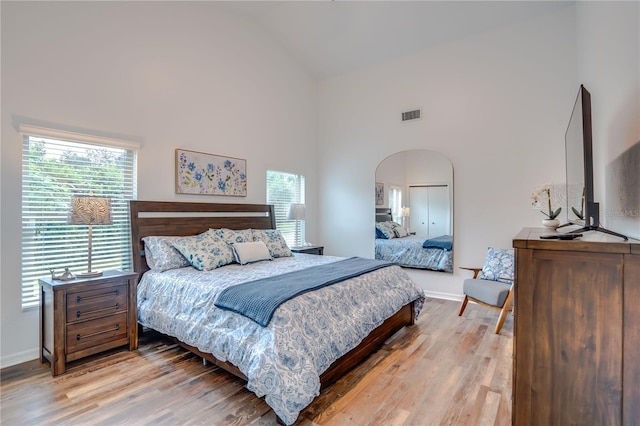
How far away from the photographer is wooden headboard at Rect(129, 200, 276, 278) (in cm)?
327

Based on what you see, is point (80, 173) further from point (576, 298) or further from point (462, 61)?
point (462, 61)

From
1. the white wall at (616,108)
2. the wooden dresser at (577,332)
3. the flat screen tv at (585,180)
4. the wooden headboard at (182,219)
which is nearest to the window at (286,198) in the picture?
the wooden headboard at (182,219)

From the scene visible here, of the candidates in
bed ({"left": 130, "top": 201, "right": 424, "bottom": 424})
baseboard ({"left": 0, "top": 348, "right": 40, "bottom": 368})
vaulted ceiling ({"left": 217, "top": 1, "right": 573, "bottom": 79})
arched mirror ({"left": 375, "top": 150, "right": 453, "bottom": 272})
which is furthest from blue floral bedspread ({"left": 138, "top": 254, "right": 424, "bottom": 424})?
vaulted ceiling ({"left": 217, "top": 1, "right": 573, "bottom": 79})

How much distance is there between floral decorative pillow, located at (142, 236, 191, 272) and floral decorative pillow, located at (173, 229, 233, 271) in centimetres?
7

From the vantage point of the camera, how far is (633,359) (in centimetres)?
114

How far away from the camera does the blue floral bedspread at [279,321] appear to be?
73.4 inches

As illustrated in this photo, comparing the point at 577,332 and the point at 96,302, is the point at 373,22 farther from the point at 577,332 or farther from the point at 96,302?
the point at 96,302

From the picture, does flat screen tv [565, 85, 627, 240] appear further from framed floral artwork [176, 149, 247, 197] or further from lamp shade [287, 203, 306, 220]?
framed floral artwork [176, 149, 247, 197]

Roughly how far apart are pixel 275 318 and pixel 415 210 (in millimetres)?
3397

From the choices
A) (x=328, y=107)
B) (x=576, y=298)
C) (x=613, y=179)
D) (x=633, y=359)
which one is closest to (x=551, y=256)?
(x=576, y=298)

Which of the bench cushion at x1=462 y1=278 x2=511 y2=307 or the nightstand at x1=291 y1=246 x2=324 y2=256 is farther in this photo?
the nightstand at x1=291 y1=246 x2=324 y2=256

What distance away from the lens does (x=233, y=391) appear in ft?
7.27

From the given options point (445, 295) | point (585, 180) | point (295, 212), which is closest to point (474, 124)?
point (445, 295)

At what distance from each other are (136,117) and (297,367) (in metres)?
3.03
